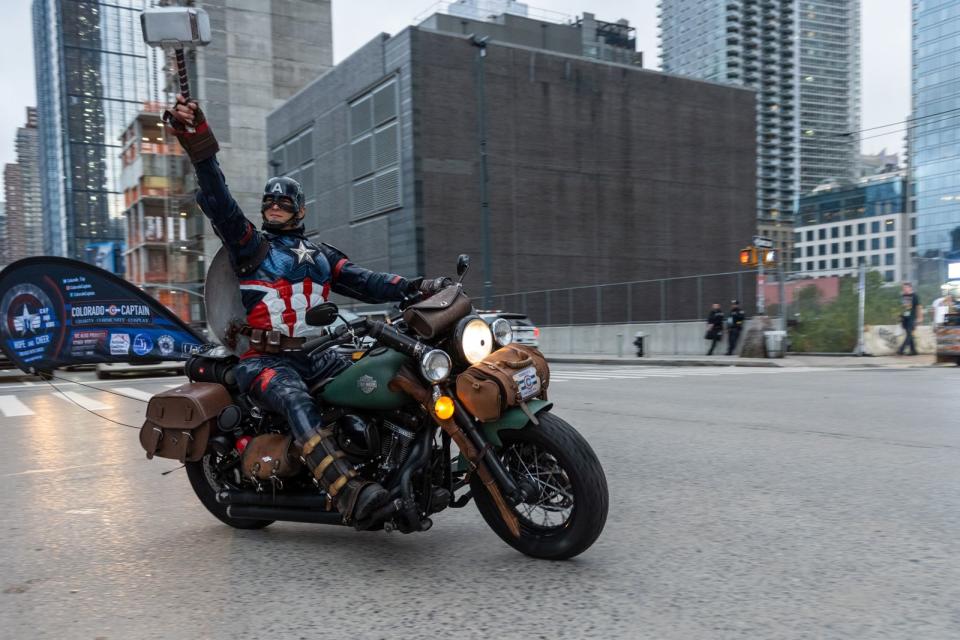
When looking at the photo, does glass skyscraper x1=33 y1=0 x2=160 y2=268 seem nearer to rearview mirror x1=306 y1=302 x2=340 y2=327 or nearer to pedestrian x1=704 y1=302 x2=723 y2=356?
pedestrian x1=704 y1=302 x2=723 y2=356

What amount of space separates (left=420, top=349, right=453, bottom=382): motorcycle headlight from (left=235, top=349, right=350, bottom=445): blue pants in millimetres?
654

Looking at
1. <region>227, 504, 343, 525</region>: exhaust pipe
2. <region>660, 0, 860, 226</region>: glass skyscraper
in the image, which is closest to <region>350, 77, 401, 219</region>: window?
<region>227, 504, 343, 525</region>: exhaust pipe

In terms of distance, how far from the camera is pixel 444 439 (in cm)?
372

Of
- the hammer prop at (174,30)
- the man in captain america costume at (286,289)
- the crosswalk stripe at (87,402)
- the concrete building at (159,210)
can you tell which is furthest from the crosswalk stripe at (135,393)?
the concrete building at (159,210)

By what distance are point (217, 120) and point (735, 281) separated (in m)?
52.5

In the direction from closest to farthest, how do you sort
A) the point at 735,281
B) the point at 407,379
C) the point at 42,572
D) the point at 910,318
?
the point at 407,379 < the point at 42,572 < the point at 910,318 < the point at 735,281

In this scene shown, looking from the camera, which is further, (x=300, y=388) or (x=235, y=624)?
(x=300, y=388)

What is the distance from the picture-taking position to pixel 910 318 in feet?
72.5

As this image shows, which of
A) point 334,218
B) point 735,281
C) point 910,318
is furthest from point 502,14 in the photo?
point 910,318

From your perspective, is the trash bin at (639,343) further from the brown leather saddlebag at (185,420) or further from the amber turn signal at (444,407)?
the amber turn signal at (444,407)

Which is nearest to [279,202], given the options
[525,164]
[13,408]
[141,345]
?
[141,345]

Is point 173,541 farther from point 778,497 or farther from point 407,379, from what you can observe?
point 778,497

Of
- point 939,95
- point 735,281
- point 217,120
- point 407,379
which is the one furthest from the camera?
point 939,95

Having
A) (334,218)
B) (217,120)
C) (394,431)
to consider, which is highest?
(217,120)
